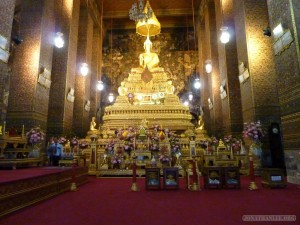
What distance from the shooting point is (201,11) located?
50.1 feet

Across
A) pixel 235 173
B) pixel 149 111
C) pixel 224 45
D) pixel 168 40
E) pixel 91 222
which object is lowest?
pixel 91 222

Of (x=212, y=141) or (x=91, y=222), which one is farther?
(x=212, y=141)

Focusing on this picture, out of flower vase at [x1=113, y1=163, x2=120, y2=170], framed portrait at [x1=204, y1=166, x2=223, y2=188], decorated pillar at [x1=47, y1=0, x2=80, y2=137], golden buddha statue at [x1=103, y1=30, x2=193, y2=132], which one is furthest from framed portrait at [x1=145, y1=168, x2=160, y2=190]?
decorated pillar at [x1=47, y1=0, x2=80, y2=137]

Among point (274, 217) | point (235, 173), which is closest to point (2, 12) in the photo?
point (235, 173)

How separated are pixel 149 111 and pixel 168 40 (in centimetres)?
810

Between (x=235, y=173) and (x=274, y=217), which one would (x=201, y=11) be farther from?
(x=274, y=217)

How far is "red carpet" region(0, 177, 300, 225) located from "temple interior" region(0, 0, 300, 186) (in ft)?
5.37

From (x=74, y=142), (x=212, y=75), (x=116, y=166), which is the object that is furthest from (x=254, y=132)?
(x=212, y=75)

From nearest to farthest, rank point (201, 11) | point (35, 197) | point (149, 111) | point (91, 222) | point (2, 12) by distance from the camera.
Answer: point (91, 222) < point (35, 197) < point (2, 12) < point (149, 111) < point (201, 11)

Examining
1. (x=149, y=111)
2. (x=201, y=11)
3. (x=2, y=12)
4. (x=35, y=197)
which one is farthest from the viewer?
(x=201, y=11)

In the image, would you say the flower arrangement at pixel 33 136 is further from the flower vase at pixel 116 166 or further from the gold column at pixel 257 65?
the gold column at pixel 257 65

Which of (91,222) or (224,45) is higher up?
(224,45)

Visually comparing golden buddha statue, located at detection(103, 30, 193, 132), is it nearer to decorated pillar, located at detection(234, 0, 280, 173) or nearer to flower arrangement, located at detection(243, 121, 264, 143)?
flower arrangement, located at detection(243, 121, 264, 143)

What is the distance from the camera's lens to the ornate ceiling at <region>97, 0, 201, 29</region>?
52.4ft
